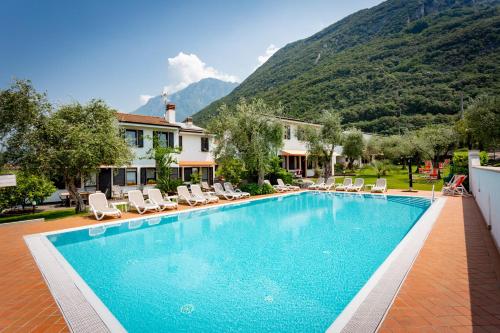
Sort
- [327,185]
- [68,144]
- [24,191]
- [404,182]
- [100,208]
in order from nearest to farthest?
[100,208] < [68,144] < [24,191] < [327,185] < [404,182]

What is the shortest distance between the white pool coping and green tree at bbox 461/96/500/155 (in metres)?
21.7

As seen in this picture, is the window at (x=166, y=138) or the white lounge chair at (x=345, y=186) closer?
the white lounge chair at (x=345, y=186)

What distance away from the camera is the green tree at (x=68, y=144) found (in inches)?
582

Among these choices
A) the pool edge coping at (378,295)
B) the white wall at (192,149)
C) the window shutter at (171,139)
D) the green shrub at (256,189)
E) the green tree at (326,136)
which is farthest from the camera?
the green tree at (326,136)

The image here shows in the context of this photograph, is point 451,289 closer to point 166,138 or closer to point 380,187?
point 380,187

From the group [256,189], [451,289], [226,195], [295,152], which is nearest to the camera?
[451,289]

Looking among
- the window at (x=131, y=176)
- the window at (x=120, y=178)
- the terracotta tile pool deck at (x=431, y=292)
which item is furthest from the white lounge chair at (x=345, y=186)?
the window at (x=120, y=178)

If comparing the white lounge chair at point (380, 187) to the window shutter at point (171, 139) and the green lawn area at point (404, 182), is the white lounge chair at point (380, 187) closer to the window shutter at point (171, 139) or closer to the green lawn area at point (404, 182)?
the green lawn area at point (404, 182)

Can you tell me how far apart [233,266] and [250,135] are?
16650mm

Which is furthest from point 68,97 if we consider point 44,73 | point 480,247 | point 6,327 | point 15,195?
point 480,247

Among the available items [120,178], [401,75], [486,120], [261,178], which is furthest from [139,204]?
[401,75]

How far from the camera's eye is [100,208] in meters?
14.9

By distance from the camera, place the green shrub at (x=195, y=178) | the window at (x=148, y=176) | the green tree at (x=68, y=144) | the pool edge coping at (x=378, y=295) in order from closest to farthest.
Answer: the pool edge coping at (x=378, y=295)
the green tree at (x=68, y=144)
the window at (x=148, y=176)
the green shrub at (x=195, y=178)

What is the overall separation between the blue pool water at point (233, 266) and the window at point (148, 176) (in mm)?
11406
